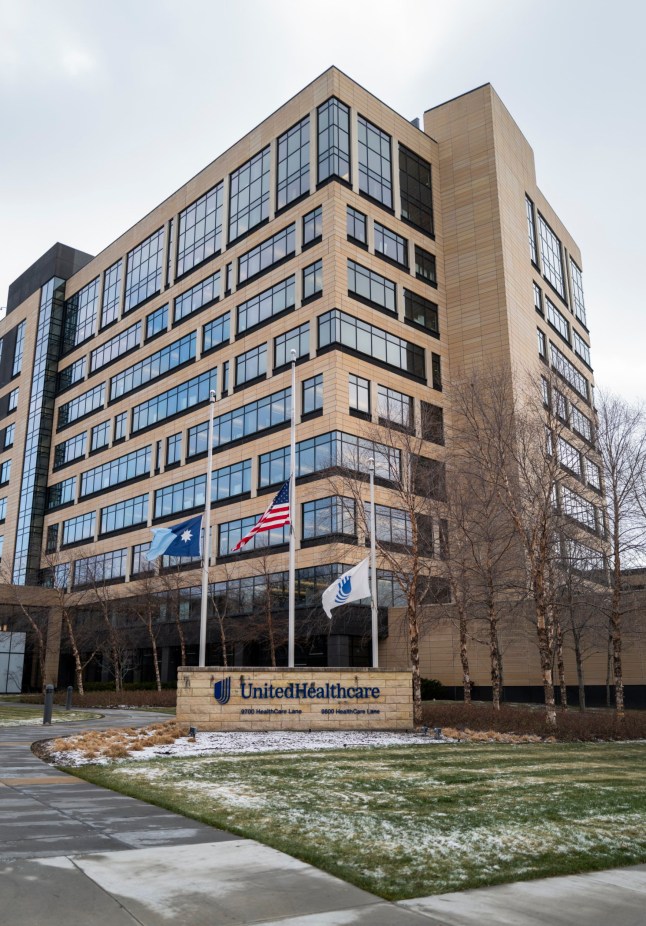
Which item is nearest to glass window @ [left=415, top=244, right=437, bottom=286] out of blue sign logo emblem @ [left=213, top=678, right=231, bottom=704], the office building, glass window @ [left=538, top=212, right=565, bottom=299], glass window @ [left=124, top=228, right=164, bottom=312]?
the office building

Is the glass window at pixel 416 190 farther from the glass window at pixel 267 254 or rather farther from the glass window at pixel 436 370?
the glass window at pixel 436 370

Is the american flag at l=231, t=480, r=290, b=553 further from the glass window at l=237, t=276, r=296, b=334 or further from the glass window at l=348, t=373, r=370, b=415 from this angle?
the glass window at l=237, t=276, r=296, b=334

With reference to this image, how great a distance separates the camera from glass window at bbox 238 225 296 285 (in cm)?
5672

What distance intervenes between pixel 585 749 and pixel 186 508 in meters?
44.6

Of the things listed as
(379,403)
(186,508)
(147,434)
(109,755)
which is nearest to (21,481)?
(147,434)

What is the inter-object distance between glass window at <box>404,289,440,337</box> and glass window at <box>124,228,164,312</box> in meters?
25.1

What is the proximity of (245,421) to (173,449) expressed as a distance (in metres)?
10.3

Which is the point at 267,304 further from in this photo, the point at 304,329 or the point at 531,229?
the point at 531,229

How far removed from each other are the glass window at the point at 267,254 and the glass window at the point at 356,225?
4.42 meters

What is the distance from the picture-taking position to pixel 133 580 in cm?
6500

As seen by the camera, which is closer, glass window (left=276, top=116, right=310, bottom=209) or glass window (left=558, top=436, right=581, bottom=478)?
glass window (left=558, top=436, right=581, bottom=478)

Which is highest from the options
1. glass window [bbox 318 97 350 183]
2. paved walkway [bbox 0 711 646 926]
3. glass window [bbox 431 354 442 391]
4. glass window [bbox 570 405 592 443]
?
glass window [bbox 318 97 350 183]

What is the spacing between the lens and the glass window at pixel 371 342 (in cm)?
5131

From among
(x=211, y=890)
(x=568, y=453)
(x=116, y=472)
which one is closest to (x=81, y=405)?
(x=116, y=472)
